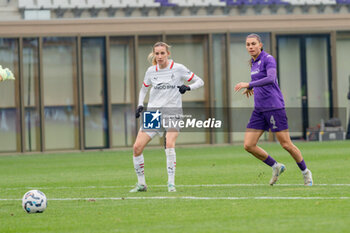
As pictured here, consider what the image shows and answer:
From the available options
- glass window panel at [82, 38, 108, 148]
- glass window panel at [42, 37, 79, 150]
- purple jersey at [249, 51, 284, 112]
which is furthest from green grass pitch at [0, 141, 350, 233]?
glass window panel at [82, 38, 108, 148]

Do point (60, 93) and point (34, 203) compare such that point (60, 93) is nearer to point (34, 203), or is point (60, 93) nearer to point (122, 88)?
point (122, 88)

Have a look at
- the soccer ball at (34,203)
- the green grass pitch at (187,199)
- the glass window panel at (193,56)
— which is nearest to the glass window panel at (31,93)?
the glass window panel at (193,56)

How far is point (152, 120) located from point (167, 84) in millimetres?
590

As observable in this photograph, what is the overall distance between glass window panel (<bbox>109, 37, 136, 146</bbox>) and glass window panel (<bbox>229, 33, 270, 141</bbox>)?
3.53 metres

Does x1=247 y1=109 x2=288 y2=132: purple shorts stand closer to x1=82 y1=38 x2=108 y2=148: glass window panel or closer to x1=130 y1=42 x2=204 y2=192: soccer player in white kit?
x1=130 y1=42 x2=204 y2=192: soccer player in white kit

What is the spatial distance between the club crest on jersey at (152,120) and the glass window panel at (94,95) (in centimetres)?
1645

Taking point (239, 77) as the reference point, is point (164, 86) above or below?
Answer: below

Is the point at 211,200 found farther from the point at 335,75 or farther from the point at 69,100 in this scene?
the point at 335,75

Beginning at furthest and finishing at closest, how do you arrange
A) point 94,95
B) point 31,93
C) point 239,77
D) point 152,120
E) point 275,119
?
1. point 239,77
2. point 94,95
3. point 31,93
4. point 152,120
5. point 275,119

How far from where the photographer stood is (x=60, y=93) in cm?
2930

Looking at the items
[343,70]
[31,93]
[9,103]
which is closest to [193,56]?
[343,70]

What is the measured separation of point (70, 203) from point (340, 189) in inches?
142

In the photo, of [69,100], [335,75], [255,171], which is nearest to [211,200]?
[255,171]

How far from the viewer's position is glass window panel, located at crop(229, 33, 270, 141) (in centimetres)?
3042
